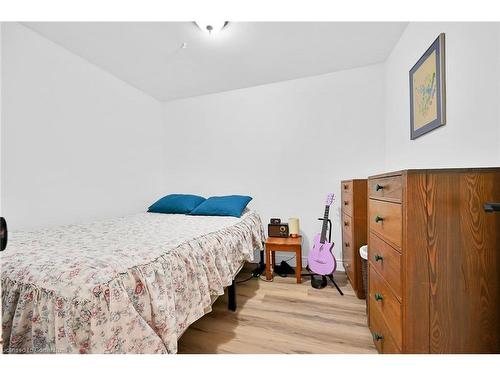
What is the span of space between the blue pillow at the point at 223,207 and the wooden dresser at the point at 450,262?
165 centimetres

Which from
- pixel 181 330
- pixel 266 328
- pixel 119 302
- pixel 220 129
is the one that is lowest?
pixel 266 328

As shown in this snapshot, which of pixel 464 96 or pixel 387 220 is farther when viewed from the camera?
pixel 464 96

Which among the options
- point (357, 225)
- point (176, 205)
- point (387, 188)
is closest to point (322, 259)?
point (357, 225)

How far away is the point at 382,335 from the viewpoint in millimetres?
1055

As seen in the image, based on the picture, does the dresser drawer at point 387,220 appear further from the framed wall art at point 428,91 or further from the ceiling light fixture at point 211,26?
the ceiling light fixture at point 211,26

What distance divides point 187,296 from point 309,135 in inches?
83.9

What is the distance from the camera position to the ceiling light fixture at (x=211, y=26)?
1.63m

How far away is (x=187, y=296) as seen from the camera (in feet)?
3.60

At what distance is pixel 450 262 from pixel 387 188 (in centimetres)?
35

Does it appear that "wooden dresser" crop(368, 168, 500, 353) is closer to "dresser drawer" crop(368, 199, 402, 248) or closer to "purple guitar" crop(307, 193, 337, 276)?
"dresser drawer" crop(368, 199, 402, 248)

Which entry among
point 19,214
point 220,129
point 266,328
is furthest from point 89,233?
point 220,129

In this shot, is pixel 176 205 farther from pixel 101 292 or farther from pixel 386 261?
pixel 386 261

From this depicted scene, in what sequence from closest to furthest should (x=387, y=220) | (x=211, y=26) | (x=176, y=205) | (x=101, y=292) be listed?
(x=101, y=292) → (x=387, y=220) → (x=211, y=26) → (x=176, y=205)
